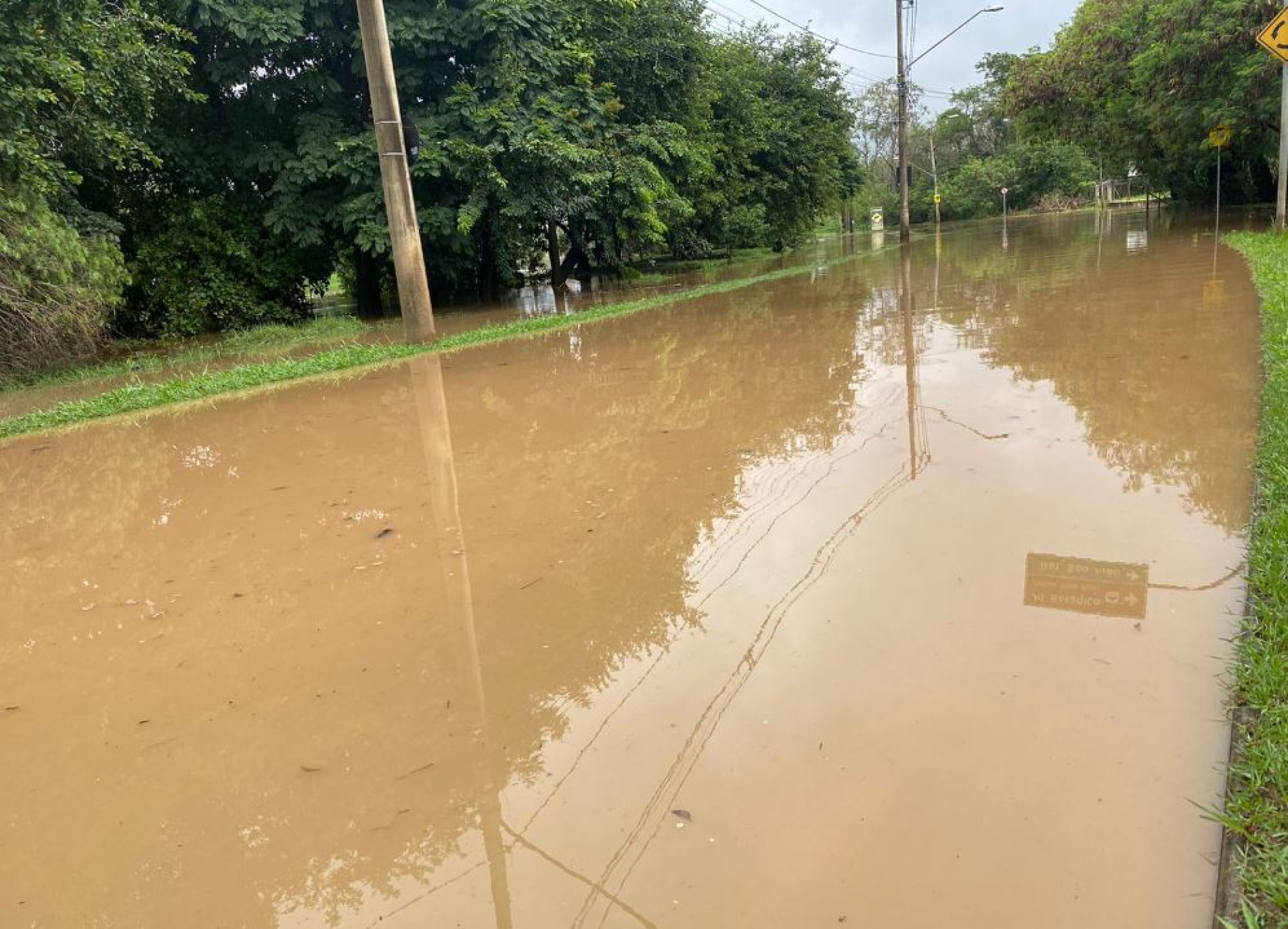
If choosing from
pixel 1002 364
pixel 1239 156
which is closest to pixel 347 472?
pixel 1002 364

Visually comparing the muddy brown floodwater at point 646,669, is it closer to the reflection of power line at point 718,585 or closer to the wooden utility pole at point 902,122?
the reflection of power line at point 718,585

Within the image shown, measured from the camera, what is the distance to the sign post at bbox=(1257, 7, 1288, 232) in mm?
13656

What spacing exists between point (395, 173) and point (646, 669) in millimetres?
10135

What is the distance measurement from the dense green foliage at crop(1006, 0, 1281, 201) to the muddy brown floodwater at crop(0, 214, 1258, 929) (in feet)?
60.7

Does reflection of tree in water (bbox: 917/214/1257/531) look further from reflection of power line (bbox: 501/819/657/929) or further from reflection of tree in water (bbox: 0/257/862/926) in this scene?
reflection of power line (bbox: 501/819/657/929)

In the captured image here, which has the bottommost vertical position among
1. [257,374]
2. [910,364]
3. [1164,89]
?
[910,364]

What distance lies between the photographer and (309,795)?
8.72ft

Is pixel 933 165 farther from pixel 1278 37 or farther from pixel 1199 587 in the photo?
pixel 1199 587

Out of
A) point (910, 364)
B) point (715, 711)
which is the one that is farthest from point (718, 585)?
point (910, 364)

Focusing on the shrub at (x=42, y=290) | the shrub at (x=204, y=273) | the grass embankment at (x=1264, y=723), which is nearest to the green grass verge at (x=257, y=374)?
the shrub at (x=42, y=290)

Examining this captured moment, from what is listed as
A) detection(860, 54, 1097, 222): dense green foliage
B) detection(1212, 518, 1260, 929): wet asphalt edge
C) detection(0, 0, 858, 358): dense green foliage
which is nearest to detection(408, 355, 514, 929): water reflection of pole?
detection(1212, 518, 1260, 929): wet asphalt edge

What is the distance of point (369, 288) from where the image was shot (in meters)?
19.8

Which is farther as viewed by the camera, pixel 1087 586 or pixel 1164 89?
pixel 1164 89

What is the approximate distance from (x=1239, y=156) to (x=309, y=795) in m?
37.5
